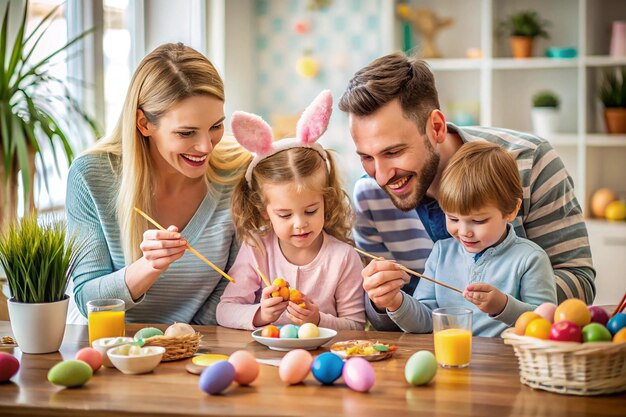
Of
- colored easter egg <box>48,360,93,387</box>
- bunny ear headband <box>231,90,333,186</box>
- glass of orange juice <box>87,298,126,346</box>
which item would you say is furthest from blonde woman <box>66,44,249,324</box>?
colored easter egg <box>48,360,93,387</box>

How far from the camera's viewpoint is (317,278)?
8.43 feet

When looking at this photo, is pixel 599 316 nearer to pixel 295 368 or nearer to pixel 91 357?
pixel 295 368

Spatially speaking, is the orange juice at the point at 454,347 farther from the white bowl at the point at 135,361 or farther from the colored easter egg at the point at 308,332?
the white bowl at the point at 135,361

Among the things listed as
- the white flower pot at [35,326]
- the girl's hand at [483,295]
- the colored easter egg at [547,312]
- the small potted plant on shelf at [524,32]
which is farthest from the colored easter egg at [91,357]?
the small potted plant on shelf at [524,32]

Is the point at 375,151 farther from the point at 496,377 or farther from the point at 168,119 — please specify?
the point at 496,377

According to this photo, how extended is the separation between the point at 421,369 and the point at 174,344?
2.00 feet

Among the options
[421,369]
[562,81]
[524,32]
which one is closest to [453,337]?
[421,369]

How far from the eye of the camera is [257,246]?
2621 mm

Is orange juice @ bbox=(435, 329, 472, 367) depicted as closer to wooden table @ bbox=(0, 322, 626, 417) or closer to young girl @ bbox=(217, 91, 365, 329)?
wooden table @ bbox=(0, 322, 626, 417)

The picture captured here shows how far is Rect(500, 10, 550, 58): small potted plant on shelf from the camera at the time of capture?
214 inches

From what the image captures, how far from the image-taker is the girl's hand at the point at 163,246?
2.25 meters

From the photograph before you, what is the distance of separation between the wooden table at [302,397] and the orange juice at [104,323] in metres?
0.18

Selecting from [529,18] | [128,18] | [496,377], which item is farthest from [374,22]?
[496,377]

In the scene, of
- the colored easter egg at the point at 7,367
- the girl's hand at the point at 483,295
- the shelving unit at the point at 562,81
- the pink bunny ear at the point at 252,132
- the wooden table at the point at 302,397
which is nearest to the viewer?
the wooden table at the point at 302,397
